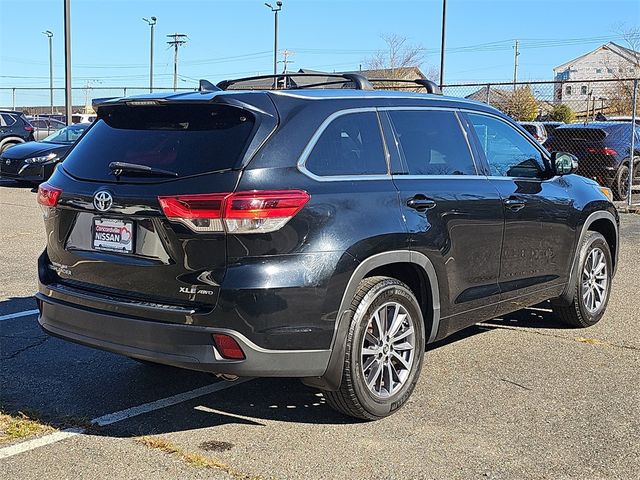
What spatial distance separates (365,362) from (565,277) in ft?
7.86

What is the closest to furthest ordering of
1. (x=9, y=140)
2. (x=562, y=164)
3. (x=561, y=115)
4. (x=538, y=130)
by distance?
(x=562, y=164)
(x=538, y=130)
(x=9, y=140)
(x=561, y=115)

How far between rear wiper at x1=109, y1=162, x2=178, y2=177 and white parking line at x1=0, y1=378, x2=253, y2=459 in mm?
1348

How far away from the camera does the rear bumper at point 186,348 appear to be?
12.2 feet

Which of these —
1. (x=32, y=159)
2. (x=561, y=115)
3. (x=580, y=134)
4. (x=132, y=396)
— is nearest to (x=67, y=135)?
(x=32, y=159)

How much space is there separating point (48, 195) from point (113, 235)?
641 millimetres

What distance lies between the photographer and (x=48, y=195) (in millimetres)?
4352

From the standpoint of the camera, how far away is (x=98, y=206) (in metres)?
4.00

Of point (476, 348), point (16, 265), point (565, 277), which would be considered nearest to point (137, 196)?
point (476, 348)

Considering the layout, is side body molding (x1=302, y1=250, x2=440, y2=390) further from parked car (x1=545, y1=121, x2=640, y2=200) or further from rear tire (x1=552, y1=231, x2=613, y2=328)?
parked car (x1=545, y1=121, x2=640, y2=200)

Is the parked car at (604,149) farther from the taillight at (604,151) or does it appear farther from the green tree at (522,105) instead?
the green tree at (522,105)

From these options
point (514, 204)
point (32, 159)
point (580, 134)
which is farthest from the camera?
point (32, 159)

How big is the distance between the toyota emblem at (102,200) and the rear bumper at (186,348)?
0.54m

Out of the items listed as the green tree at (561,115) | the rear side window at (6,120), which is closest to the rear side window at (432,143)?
the rear side window at (6,120)

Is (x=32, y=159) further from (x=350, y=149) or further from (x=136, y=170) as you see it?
(x=350, y=149)
